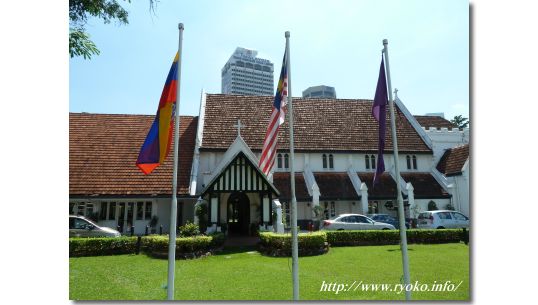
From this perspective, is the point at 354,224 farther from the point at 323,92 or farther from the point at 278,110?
the point at 323,92

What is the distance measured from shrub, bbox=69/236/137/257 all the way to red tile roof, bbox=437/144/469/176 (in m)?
18.6

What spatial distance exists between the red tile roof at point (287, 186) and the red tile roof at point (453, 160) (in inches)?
369

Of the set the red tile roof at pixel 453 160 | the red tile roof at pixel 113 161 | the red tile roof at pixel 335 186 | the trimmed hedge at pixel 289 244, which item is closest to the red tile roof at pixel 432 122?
the red tile roof at pixel 453 160

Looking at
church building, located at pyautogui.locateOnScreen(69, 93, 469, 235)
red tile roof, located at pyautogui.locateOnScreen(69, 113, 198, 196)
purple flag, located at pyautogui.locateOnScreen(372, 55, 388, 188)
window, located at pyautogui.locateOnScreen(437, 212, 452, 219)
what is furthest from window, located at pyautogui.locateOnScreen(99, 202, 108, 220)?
window, located at pyautogui.locateOnScreen(437, 212, 452, 219)

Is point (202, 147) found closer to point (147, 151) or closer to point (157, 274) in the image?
point (157, 274)

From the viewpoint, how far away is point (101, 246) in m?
12.8

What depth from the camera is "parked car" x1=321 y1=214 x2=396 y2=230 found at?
55.2 feet

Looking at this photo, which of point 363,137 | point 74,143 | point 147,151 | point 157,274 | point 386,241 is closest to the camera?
point 147,151

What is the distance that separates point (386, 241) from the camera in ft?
49.4

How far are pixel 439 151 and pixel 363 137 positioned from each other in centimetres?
546

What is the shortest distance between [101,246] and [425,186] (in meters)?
18.4

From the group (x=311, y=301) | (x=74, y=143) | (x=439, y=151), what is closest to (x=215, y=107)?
(x=74, y=143)

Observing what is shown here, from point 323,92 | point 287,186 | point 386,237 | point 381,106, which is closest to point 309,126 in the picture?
point 287,186

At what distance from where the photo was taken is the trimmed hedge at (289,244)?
12398 millimetres
